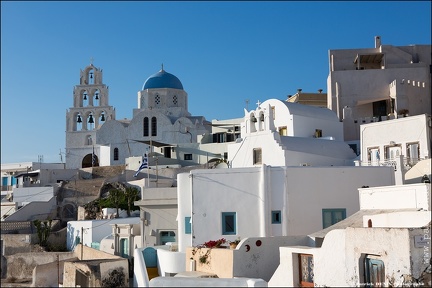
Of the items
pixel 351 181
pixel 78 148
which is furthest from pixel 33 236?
pixel 78 148

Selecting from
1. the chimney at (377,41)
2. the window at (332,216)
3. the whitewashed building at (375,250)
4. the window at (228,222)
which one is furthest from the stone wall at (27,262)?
the chimney at (377,41)

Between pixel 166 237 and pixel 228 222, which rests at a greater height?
pixel 228 222

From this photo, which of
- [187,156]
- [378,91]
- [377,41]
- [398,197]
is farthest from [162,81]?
[398,197]

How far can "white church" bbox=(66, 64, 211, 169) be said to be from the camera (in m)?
49.4

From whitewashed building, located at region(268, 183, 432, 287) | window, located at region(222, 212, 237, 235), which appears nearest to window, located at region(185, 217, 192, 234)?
window, located at region(222, 212, 237, 235)

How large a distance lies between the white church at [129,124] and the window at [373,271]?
32182 millimetres

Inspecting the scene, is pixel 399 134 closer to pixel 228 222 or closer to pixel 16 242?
pixel 228 222

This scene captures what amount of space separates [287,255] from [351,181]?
5711 millimetres

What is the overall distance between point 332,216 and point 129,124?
32.8m

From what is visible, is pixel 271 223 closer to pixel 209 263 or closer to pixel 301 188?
pixel 301 188

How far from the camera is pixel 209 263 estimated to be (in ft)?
57.9

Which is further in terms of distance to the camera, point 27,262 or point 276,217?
point 27,262

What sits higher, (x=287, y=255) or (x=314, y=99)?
(x=314, y=99)

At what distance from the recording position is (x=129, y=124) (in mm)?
50594
